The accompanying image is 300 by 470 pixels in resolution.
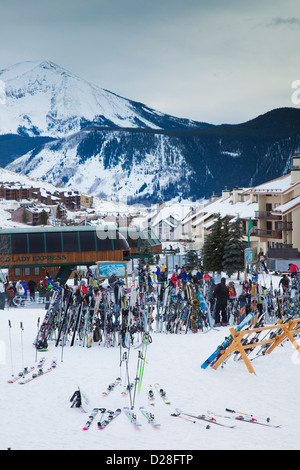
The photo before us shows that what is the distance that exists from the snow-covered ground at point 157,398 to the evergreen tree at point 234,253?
77.4ft

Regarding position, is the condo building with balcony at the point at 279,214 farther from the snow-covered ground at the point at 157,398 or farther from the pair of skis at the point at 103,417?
the pair of skis at the point at 103,417

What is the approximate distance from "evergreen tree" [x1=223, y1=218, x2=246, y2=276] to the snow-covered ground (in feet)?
77.4

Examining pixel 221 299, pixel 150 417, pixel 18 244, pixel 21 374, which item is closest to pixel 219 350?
pixel 150 417

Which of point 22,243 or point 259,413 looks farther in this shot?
point 22,243

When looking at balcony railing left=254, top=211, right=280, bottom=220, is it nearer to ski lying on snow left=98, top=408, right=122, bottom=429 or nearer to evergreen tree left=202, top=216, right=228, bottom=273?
evergreen tree left=202, top=216, right=228, bottom=273

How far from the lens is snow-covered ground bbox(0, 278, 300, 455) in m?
7.91

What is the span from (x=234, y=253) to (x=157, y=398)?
28.2 m

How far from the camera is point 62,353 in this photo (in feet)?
39.6

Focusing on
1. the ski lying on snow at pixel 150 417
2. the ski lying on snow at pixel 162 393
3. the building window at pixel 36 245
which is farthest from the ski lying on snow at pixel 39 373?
the building window at pixel 36 245

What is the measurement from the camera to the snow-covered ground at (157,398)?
791 centimetres
